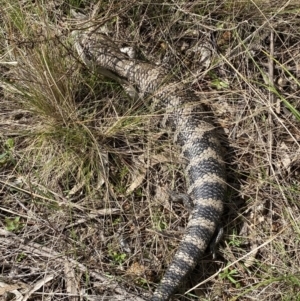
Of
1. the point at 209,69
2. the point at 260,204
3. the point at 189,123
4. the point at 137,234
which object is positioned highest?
the point at 209,69

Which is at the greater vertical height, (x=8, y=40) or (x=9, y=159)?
(x=8, y=40)

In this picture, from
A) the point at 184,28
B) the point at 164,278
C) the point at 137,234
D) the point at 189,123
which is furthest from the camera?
the point at 184,28

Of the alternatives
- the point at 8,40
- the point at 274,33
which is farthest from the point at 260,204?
the point at 8,40

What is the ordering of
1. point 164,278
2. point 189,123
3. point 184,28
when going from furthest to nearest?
point 184,28 < point 189,123 < point 164,278

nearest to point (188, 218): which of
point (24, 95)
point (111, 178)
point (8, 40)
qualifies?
point (111, 178)

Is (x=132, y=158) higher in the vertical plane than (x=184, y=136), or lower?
lower

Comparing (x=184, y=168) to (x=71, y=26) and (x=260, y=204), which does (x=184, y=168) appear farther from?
(x=71, y=26)

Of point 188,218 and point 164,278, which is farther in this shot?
point 188,218
